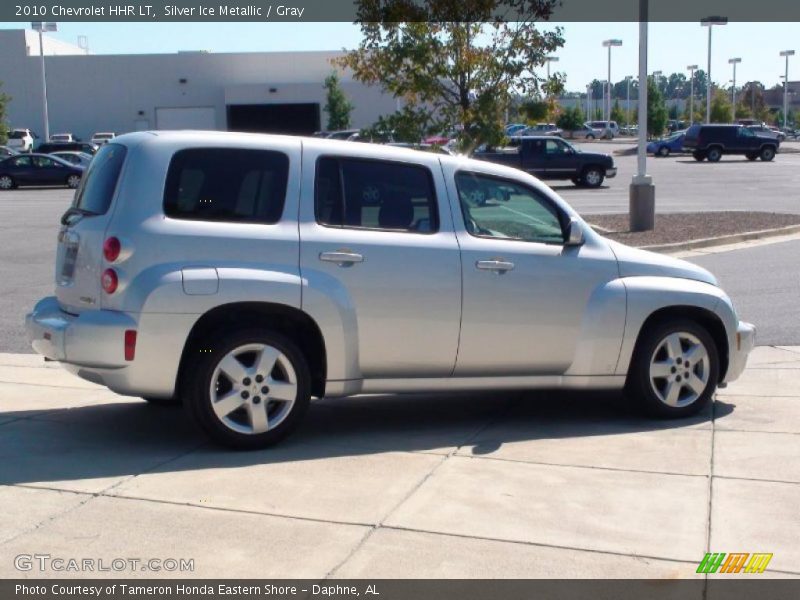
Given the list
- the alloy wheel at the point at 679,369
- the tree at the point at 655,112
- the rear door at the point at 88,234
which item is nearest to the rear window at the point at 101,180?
the rear door at the point at 88,234

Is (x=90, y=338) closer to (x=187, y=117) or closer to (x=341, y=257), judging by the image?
(x=341, y=257)

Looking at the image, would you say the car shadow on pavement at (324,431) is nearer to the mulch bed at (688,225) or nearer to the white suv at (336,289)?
the white suv at (336,289)

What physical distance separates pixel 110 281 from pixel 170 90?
67.8 metres

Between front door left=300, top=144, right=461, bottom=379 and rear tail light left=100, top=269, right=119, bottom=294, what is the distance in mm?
1079

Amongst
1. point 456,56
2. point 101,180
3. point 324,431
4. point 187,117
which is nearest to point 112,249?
point 101,180

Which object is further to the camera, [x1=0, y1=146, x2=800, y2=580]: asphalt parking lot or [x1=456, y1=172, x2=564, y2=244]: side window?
[x1=456, y1=172, x2=564, y2=244]: side window

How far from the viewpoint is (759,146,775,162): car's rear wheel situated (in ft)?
183

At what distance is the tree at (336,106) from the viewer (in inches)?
2579

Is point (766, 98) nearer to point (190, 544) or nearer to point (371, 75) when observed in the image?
point (371, 75)

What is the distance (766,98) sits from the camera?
528 ft

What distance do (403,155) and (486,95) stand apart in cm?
1114

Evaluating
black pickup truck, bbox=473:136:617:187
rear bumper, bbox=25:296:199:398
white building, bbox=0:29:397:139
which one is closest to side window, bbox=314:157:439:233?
rear bumper, bbox=25:296:199:398

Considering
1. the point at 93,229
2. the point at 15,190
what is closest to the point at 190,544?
the point at 93,229

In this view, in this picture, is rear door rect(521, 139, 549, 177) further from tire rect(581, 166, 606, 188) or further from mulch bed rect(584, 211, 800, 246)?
mulch bed rect(584, 211, 800, 246)
